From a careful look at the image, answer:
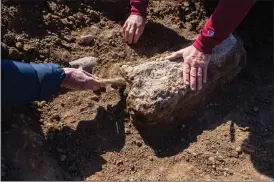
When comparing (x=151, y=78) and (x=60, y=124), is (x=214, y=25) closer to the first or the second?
(x=151, y=78)

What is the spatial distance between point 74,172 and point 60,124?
0.37 m

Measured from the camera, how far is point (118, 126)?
2.83 m

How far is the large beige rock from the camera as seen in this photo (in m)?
2.70

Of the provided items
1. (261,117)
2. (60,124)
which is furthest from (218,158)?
(60,124)

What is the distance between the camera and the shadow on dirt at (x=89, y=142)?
258cm

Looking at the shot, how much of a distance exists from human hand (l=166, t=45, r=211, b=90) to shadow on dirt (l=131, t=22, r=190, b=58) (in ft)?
1.37

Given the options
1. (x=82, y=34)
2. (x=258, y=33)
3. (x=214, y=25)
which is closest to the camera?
Answer: (x=214, y=25)

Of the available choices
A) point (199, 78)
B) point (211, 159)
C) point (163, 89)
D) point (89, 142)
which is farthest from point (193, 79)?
point (89, 142)

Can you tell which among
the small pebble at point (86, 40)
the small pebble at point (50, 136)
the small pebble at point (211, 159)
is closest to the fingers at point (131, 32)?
the small pebble at point (86, 40)

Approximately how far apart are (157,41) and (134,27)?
0.22m

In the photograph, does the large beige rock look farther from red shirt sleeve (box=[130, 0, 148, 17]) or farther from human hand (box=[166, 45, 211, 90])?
red shirt sleeve (box=[130, 0, 148, 17])

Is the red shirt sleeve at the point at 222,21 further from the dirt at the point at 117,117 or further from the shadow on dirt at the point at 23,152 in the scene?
the shadow on dirt at the point at 23,152

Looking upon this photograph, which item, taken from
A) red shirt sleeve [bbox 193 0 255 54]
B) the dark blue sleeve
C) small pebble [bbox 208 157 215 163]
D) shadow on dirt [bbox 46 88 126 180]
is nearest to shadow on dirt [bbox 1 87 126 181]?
shadow on dirt [bbox 46 88 126 180]

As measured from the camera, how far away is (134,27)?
3168mm
